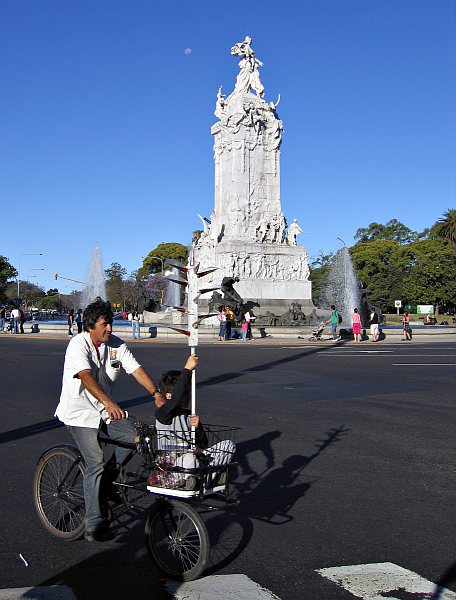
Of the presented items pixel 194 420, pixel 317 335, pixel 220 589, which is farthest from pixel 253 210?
pixel 220 589

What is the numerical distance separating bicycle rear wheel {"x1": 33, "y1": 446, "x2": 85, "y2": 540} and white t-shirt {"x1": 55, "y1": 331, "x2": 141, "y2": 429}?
1.20 ft

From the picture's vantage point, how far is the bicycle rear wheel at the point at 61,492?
5.66m

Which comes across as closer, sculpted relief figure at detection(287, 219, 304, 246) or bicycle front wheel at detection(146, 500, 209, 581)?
bicycle front wheel at detection(146, 500, 209, 581)

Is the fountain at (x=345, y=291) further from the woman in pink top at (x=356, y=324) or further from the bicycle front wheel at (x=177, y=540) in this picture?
the bicycle front wheel at (x=177, y=540)

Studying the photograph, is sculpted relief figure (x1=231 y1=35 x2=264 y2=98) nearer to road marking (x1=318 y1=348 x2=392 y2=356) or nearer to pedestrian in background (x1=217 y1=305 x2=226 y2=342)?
pedestrian in background (x1=217 y1=305 x2=226 y2=342)

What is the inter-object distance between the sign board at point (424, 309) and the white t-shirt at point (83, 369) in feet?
285

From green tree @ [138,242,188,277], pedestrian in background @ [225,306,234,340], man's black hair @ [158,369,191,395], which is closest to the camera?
man's black hair @ [158,369,191,395]

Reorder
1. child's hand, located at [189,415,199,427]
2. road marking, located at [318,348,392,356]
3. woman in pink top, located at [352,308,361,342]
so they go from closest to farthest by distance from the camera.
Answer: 1. child's hand, located at [189,415,199,427]
2. road marking, located at [318,348,392,356]
3. woman in pink top, located at [352,308,361,342]

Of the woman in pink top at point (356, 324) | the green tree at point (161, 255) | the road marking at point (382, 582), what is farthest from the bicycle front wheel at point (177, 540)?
the green tree at point (161, 255)

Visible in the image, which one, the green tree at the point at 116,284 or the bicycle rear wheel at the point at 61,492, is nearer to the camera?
the bicycle rear wheel at the point at 61,492

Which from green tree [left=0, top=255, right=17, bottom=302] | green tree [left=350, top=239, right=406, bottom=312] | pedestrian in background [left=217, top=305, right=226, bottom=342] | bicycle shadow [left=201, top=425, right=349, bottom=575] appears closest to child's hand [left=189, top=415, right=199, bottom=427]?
bicycle shadow [left=201, top=425, right=349, bottom=575]

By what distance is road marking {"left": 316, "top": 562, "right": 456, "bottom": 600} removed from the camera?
15.0ft

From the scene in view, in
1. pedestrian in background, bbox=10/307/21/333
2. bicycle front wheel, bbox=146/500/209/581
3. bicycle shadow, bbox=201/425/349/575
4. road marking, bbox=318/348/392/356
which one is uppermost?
pedestrian in background, bbox=10/307/21/333

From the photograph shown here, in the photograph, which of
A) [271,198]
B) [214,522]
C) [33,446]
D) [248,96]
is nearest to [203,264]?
[271,198]
